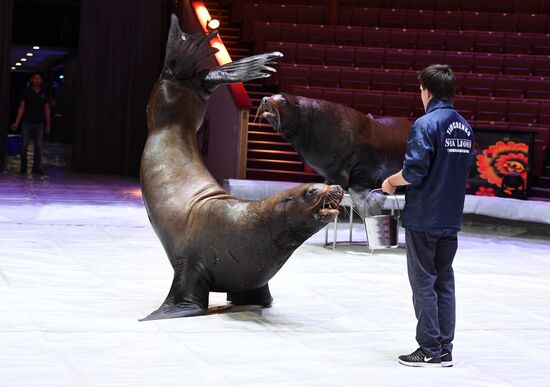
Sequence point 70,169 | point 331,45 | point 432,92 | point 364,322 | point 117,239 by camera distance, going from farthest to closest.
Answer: point 70,169, point 331,45, point 117,239, point 364,322, point 432,92

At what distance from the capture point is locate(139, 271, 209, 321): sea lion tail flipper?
223 inches

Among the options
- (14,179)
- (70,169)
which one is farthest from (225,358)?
(70,169)

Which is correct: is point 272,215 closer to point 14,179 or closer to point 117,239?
point 117,239

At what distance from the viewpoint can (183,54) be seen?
6359 millimetres

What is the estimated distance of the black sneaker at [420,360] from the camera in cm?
477

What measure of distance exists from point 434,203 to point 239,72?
219cm

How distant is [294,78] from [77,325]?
10631 mm

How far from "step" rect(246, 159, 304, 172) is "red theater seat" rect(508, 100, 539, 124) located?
10.8 ft

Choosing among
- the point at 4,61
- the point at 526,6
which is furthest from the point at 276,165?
the point at 526,6

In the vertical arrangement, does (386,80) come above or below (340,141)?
above

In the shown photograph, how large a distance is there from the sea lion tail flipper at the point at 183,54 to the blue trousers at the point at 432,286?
2213 millimetres

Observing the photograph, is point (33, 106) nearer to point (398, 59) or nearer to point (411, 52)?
point (398, 59)

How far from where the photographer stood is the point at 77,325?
17.5 ft

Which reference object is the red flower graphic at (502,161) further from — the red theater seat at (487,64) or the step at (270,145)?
the red theater seat at (487,64)
